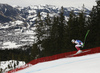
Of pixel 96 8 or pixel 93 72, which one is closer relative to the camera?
pixel 93 72

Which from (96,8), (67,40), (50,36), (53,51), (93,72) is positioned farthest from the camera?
(50,36)

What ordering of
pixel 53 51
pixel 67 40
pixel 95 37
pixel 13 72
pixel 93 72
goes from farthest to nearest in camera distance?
pixel 53 51 → pixel 67 40 → pixel 95 37 → pixel 13 72 → pixel 93 72

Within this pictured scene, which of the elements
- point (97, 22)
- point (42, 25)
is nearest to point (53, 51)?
point (42, 25)

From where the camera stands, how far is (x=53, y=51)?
3562 cm

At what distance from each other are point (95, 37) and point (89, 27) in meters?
3.24

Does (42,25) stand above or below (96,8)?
below

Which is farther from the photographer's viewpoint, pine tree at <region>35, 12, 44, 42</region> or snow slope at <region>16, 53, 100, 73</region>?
pine tree at <region>35, 12, 44, 42</region>

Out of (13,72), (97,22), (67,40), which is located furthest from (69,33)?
(13,72)

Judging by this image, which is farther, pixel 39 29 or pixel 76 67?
pixel 39 29

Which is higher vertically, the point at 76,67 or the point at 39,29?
the point at 76,67

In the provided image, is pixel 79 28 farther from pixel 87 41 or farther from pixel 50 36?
pixel 50 36

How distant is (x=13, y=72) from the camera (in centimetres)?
1069

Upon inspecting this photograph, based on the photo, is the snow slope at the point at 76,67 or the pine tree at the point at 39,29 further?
the pine tree at the point at 39,29

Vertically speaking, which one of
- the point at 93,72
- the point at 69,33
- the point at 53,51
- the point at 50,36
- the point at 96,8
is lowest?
the point at 53,51
